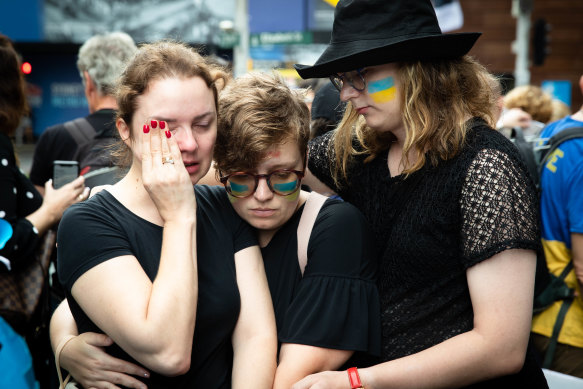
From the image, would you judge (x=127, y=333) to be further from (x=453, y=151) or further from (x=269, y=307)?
(x=453, y=151)

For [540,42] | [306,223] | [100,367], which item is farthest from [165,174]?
[540,42]

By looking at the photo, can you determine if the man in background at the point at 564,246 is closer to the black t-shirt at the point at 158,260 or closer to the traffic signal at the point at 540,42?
the black t-shirt at the point at 158,260

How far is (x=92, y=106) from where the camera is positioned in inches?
154

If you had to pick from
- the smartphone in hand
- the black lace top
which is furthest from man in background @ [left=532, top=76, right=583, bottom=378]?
the smartphone in hand

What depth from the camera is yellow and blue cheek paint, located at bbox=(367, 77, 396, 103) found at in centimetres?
209

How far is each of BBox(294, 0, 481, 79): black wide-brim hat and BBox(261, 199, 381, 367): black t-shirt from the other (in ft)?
1.71

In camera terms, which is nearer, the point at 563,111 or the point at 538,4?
the point at 563,111

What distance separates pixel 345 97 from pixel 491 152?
570mm

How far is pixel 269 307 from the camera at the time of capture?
6.42 feet

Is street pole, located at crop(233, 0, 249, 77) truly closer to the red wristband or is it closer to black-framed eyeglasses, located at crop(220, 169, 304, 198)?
black-framed eyeglasses, located at crop(220, 169, 304, 198)

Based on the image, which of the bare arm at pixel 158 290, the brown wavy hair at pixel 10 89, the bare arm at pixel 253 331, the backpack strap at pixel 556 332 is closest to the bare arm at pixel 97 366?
the bare arm at pixel 158 290

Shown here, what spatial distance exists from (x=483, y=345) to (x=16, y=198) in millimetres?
2397

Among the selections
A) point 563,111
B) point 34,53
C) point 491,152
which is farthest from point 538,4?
point 491,152

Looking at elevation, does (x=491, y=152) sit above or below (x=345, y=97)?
below
